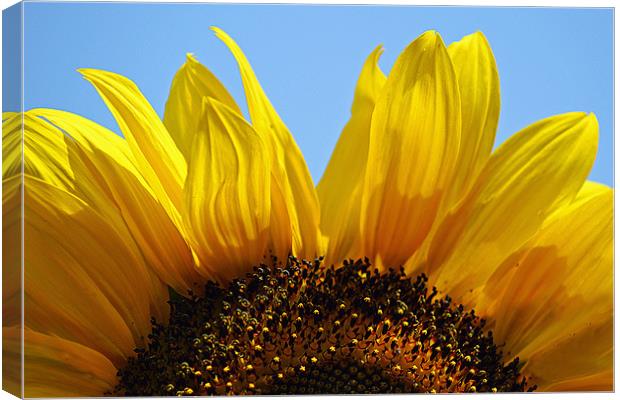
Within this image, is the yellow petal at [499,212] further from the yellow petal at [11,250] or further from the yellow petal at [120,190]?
the yellow petal at [11,250]

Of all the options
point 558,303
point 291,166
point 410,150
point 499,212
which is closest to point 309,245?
point 291,166

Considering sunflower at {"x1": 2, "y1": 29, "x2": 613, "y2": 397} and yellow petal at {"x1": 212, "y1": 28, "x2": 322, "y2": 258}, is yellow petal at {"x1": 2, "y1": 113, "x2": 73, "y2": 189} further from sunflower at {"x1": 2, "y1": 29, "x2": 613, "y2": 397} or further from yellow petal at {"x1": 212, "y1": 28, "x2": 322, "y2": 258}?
yellow petal at {"x1": 212, "y1": 28, "x2": 322, "y2": 258}

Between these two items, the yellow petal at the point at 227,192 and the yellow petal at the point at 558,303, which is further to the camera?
the yellow petal at the point at 558,303

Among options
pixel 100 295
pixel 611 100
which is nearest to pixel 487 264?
pixel 611 100

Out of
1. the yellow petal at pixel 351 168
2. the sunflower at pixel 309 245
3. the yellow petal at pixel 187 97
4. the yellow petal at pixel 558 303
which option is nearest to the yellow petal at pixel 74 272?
the sunflower at pixel 309 245

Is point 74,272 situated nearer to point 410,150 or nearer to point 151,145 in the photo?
point 151,145

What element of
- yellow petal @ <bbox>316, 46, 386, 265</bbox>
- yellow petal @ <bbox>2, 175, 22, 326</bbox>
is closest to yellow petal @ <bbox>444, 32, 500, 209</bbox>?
yellow petal @ <bbox>316, 46, 386, 265</bbox>
